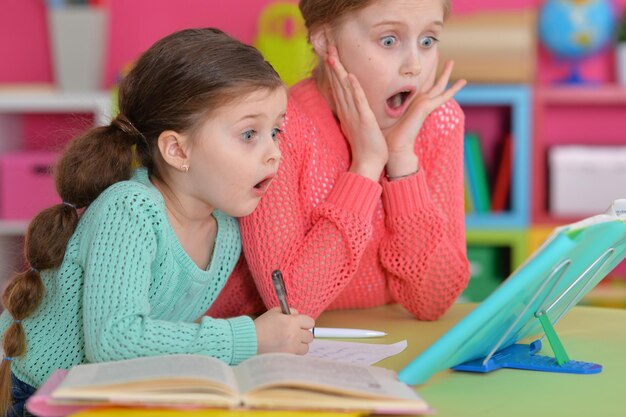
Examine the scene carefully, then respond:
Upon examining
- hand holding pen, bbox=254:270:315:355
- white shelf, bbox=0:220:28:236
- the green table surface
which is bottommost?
the green table surface

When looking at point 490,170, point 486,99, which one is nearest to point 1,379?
point 486,99

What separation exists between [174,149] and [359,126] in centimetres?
33

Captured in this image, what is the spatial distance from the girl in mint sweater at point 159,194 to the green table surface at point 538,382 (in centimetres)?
21

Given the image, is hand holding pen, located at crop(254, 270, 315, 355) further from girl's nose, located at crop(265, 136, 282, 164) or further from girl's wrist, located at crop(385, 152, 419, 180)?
girl's wrist, located at crop(385, 152, 419, 180)

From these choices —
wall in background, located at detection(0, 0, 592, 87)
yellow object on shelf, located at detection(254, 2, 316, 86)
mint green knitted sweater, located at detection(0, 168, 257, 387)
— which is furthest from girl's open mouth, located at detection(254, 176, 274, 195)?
wall in background, located at detection(0, 0, 592, 87)

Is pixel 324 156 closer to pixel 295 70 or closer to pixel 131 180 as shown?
pixel 131 180

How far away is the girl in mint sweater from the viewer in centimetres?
124

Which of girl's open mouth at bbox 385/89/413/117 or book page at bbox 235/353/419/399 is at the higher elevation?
girl's open mouth at bbox 385/89/413/117

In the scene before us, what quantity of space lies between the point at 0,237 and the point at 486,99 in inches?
64.2

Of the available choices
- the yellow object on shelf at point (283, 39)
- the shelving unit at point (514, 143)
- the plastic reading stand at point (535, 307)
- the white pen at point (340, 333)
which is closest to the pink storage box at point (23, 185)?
the yellow object on shelf at point (283, 39)

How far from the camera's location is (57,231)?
1273mm

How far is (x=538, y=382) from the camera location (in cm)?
114

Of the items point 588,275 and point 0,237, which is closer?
point 588,275

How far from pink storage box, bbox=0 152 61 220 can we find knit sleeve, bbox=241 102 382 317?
191 cm
